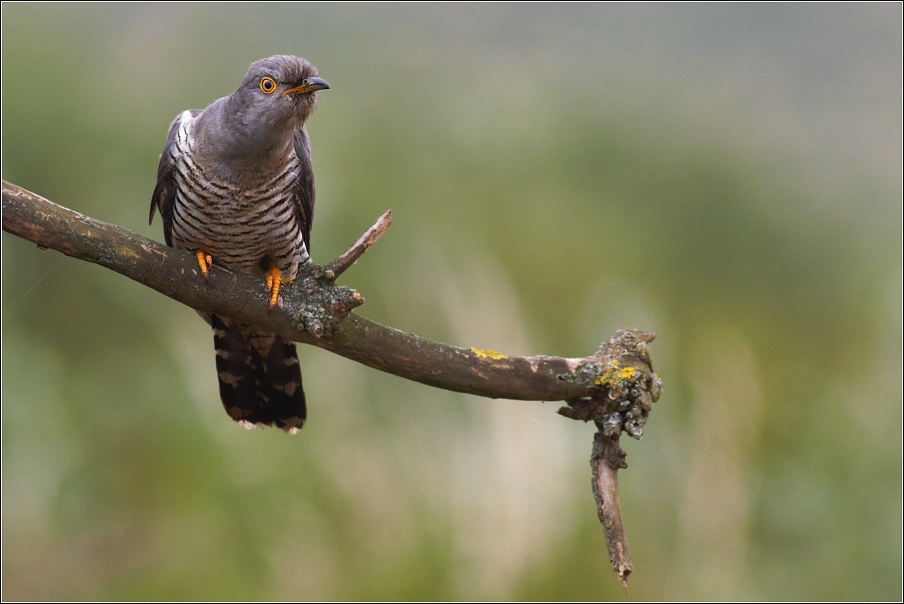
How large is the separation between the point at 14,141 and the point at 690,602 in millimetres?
3513

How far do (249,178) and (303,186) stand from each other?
19 centimetres

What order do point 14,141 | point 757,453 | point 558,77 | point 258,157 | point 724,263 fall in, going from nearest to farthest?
point 258,157 → point 757,453 → point 14,141 → point 724,263 → point 558,77

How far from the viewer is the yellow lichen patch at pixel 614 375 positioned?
1.57 m

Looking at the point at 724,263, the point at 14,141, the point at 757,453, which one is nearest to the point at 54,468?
the point at 14,141

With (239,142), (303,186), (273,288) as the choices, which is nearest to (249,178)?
(239,142)

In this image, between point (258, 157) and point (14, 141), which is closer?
point (258, 157)

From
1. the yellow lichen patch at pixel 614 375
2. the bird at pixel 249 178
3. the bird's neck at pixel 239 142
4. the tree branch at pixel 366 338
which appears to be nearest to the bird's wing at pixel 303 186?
the bird at pixel 249 178

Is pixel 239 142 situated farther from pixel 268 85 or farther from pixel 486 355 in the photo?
pixel 486 355

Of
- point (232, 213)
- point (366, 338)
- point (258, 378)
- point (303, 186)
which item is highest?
point (303, 186)

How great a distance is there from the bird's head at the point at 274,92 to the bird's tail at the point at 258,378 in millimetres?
567

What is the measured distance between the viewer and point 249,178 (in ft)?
5.49

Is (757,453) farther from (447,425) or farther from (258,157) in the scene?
(258,157)

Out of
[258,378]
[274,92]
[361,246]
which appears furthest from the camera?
[258,378]

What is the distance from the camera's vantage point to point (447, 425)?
122 inches
